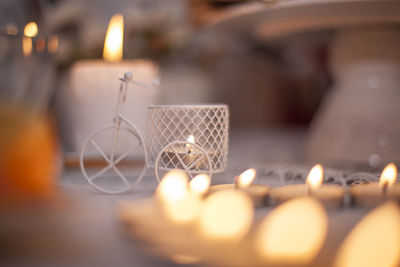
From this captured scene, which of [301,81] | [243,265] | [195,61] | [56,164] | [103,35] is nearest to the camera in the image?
[243,265]

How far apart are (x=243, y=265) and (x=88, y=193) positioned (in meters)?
Answer: 0.24

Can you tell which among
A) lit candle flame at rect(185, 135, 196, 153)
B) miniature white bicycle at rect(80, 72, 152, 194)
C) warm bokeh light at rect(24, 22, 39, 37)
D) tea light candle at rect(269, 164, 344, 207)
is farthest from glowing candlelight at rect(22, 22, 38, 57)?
tea light candle at rect(269, 164, 344, 207)

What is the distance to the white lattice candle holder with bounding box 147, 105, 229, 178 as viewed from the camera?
1.30 ft

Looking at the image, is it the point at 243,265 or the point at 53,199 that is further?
the point at 53,199

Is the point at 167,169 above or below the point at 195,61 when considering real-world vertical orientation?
below

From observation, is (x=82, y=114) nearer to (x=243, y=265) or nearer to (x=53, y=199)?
(x=53, y=199)

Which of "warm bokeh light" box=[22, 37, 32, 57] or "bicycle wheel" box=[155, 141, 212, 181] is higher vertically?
"warm bokeh light" box=[22, 37, 32, 57]

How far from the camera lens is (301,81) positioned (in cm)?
136

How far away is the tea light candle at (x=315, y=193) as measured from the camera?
329 millimetres

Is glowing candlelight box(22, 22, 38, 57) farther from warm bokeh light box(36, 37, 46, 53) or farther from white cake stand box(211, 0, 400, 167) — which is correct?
white cake stand box(211, 0, 400, 167)

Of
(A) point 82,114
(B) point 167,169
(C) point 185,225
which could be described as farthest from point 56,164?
(C) point 185,225

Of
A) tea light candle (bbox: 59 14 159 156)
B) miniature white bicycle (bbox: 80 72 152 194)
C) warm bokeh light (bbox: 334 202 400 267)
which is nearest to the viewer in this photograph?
warm bokeh light (bbox: 334 202 400 267)

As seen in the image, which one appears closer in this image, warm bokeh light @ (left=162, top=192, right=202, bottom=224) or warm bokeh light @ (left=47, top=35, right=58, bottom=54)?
warm bokeh light @ (left=162, top=192, right=202, bottom=224)

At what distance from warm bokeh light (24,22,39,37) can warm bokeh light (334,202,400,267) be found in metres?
0.46
